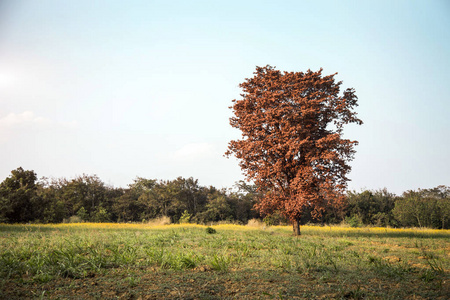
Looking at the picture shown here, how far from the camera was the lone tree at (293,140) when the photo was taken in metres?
13.4

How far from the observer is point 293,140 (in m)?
13.5

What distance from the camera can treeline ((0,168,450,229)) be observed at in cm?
3195

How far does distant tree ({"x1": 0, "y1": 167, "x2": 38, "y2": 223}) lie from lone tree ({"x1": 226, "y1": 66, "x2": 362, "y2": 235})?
643 inches

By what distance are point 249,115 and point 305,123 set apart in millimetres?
2912

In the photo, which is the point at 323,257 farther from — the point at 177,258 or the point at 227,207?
the point at 227,207

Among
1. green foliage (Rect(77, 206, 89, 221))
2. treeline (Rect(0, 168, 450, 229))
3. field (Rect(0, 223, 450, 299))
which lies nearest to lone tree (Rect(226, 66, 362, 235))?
field (Rect(0, 223, 450, 299))

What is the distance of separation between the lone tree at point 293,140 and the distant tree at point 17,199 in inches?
643

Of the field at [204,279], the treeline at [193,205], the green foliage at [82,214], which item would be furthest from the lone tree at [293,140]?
the green foliage at [82,214]

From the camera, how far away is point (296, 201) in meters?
13.5

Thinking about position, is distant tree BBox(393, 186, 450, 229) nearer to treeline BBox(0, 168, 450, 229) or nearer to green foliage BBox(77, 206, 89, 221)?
treeline BBox(0, 168, 450, 229)

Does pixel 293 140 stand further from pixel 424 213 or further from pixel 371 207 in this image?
pixel 371 207

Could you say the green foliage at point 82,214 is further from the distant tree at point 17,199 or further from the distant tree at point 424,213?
the distant tree at point 424,213

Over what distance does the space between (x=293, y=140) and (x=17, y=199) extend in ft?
64.8

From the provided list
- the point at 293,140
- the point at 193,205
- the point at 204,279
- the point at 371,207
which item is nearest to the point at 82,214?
the point at 193,205
